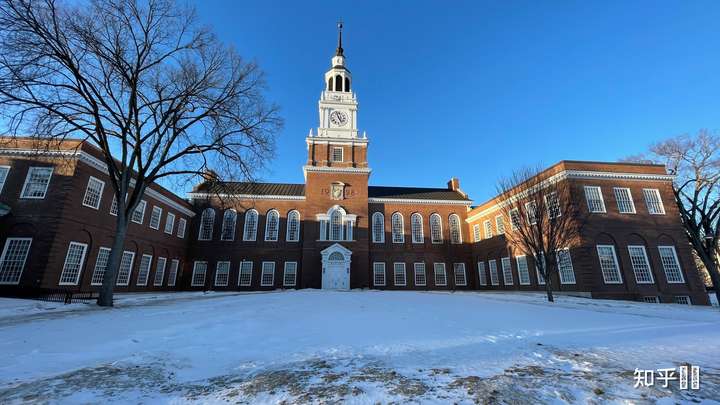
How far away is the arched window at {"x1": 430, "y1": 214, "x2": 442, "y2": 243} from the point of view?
32750mm

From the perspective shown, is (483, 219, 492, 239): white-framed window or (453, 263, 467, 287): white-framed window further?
(453, 263, 467, 287): white-framed window

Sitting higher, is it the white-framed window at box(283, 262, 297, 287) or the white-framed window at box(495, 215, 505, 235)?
the white-framed window at box(495, 215, 505, 235)

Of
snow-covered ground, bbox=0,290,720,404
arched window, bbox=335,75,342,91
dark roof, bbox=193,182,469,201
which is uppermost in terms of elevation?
arched window, bbox=335,75,342,91

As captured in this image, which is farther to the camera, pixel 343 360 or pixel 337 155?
pixel 337 155

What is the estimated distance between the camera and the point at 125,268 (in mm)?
22172

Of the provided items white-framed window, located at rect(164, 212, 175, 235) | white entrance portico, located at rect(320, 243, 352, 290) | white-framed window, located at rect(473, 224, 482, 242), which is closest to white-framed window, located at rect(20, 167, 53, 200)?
white-framed window, located at rect(164, 212, 175, 235)

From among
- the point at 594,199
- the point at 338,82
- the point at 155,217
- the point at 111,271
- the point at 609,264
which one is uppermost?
the point at 338,82

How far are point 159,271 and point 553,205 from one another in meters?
30.5

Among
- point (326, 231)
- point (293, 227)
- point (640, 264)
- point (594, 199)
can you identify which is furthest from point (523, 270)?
point (293, 227)

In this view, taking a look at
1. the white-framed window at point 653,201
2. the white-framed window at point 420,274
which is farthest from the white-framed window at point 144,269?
the white-framed window at point 653,201

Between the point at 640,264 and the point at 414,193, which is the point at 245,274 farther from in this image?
the point at 640,264

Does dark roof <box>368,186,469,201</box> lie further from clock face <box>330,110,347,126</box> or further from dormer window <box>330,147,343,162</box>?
clock face <box>330,110,347,126</box>

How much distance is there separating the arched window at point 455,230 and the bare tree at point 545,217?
12.2 meters

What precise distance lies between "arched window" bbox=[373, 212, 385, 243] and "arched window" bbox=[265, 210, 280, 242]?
10154 millimetres
